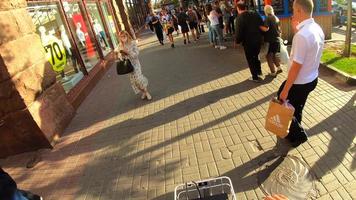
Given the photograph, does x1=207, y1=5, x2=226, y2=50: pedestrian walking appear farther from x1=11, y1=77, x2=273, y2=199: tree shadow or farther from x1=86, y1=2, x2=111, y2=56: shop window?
x1=11, y1=77, x2=273, y2=199: tree shadow

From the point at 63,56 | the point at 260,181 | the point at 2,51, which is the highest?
the point at 2,51

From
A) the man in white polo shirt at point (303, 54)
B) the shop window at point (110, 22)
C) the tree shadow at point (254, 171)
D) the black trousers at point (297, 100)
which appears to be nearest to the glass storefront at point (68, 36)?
the shop window at point (110, 22)

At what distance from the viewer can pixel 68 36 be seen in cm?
980

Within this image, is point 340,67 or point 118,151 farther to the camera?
point 340,67

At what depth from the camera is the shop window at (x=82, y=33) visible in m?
10.6

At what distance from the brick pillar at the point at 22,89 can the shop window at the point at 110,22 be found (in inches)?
389

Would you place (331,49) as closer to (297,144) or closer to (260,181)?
(297,144)

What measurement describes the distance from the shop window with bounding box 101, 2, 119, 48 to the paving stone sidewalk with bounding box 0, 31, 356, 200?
30.0 feet

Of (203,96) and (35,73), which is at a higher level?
(35,73)

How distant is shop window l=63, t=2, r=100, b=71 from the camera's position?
34.7 feet

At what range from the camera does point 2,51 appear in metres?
5.66

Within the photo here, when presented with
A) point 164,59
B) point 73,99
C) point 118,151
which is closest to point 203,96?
point 118,151

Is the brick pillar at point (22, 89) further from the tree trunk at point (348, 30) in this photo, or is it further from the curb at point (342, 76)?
the tree trunk at point (348, 30)

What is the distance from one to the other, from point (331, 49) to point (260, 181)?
626 cm
